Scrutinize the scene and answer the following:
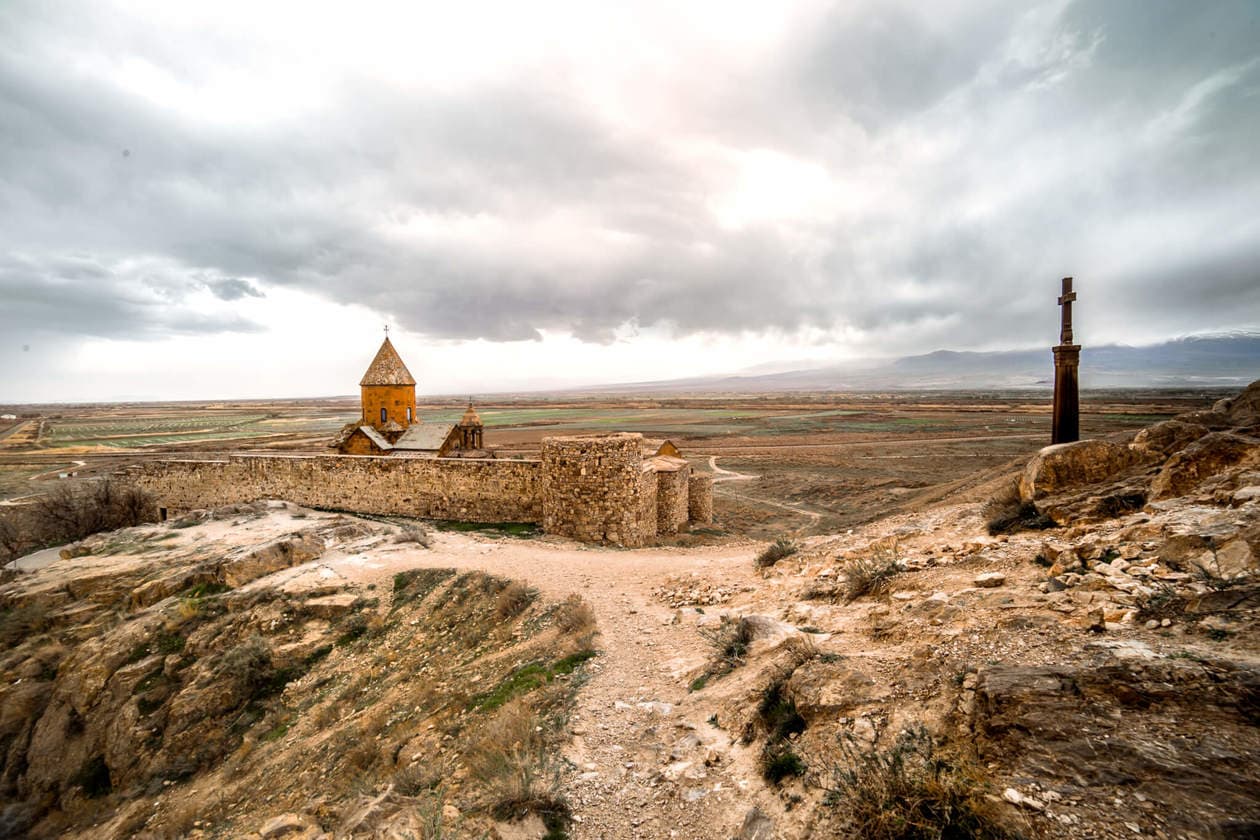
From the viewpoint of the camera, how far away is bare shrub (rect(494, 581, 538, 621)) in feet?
28.6

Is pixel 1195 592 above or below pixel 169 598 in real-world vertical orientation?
above

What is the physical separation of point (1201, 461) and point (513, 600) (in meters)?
9.16

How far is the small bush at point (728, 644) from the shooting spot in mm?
5871

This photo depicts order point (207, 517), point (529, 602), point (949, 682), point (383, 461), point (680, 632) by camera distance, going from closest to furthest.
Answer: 1. point (949, 682)
2. point (680, 632)
3. point (529, 602)
4. point (207, 517)
5. point (383, 461)

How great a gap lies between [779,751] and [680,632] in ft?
10.7

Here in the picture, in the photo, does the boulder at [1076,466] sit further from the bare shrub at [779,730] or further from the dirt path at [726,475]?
the dirt path at [726,475]

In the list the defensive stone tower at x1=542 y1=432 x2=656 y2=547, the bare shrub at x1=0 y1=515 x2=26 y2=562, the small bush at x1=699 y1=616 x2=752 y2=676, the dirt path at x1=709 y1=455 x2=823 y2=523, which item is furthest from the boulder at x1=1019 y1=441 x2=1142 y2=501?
the bare shrub at x1=0 y1=515 x2=26 y2=562

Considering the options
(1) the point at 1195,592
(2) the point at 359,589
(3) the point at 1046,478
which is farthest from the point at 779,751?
(2) the point at 359,589

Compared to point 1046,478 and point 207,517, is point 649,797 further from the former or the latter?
point 207,517

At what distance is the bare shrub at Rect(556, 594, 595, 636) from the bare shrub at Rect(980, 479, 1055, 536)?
5.75 meters

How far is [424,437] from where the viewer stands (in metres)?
23.6

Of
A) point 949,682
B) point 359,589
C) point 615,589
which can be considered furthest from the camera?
point 359,589

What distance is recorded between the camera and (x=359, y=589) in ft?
33.7

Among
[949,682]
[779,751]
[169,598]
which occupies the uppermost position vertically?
[949,682]
